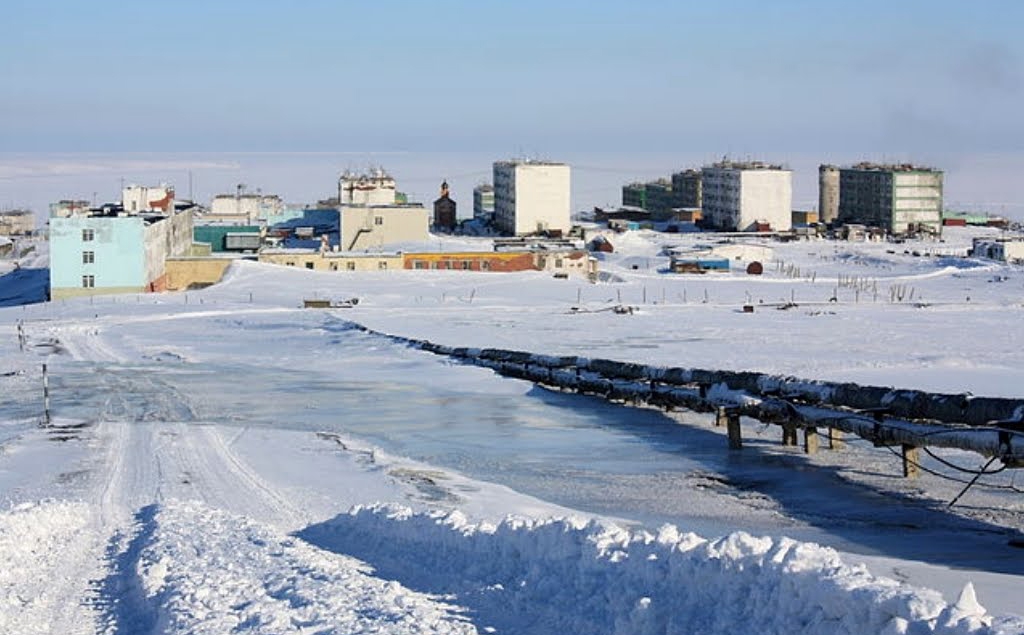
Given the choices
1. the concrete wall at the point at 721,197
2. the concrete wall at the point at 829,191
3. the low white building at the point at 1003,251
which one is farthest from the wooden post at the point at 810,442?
the concrete wall at the point at 829,191

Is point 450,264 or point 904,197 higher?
point 904,197

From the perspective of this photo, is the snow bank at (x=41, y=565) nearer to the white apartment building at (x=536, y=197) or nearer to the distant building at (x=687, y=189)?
the white apartment building at (x=536, y=197)

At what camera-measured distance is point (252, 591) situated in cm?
1024

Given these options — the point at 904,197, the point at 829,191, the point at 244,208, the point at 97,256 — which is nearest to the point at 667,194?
the point at 829,191

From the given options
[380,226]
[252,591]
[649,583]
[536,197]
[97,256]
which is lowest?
[252,591]

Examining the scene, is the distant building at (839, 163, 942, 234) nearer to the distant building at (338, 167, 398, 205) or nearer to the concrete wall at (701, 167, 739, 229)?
the concrete wall at (701, 167, 739, 229)

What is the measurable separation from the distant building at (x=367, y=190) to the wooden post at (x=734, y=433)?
89.6 m

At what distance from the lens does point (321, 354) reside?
1406 inches

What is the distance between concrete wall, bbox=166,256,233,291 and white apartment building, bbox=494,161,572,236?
44.9 m

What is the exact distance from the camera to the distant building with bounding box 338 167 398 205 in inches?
4405

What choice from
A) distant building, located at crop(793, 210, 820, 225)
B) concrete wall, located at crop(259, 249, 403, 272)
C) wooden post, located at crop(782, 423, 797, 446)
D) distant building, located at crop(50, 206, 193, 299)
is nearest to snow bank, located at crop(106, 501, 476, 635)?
wooden post, located at crop(782, 423, 797, 446)

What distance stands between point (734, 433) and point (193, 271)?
51266mm

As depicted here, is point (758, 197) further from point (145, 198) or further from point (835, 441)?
point (835, 441)

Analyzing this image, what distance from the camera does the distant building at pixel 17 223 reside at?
5876 inches
